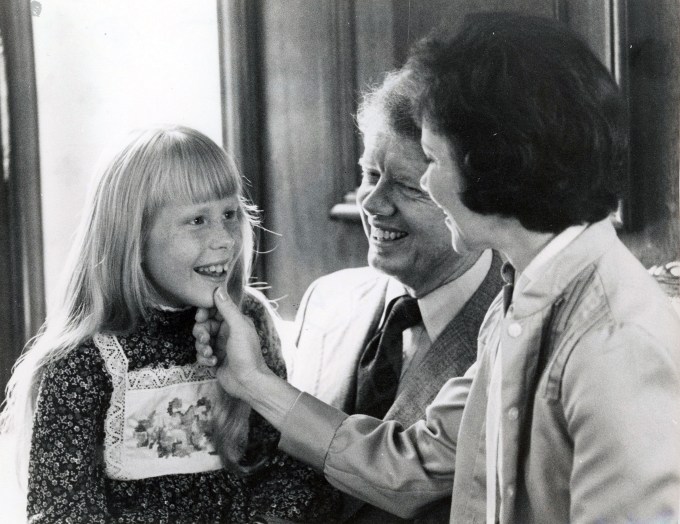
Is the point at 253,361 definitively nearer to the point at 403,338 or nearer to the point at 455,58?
the point at 403,338

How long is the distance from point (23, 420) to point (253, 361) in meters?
0.44

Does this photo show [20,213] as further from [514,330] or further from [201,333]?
[514,330]

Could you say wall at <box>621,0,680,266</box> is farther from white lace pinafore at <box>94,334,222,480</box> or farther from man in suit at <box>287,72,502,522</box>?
white lace pinafore at <box>94,334,222,480</box>

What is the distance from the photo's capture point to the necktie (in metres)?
1.47

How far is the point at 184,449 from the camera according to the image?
1411 millimetres

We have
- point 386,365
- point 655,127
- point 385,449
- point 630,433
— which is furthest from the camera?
point 386,365

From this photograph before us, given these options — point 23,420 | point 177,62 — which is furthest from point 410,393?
point 177,62

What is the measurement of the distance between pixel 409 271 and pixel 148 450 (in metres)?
0.57

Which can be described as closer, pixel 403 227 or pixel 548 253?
pixel 548 253

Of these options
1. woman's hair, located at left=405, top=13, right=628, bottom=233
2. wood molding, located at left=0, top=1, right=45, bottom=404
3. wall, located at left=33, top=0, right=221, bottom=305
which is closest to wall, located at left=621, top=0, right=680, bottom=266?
woman's hair, located at left=405, top=13, right=628, bottom=233

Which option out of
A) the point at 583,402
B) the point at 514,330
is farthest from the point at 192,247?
the point at 583,402

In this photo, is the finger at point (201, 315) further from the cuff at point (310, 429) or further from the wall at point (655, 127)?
the wall at point (655, 127)

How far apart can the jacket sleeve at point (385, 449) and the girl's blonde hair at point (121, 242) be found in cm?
22

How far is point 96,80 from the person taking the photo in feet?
5.38
